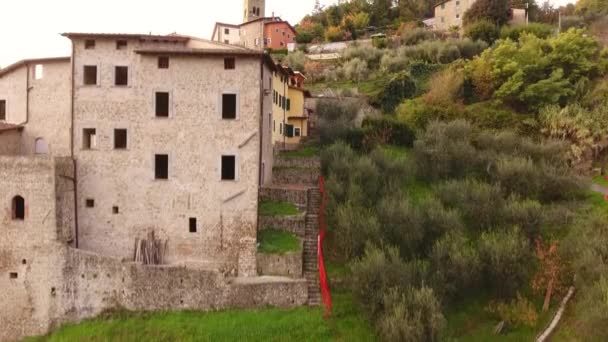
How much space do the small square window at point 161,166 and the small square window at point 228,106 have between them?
3278mm

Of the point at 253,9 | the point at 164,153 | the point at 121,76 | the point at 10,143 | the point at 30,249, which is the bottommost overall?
the point at 30,249

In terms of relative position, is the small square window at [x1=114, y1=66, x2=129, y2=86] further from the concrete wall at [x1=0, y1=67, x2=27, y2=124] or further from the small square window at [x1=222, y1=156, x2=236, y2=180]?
the small square window at [x1=222, y1=156, x2=236, y2=180]

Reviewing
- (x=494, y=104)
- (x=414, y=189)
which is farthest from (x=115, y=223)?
(x=494, y=104)

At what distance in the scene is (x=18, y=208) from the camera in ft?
70.0

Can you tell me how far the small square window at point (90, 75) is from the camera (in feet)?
73.0

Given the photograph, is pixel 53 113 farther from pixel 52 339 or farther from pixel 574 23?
pixel 574 23

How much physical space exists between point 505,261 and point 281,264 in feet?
30.2

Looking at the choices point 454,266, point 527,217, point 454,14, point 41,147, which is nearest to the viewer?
point 454,266

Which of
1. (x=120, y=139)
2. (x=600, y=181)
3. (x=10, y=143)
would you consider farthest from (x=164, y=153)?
(x=600, y=181)

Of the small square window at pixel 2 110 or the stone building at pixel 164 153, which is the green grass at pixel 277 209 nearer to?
the stone building at pixel 164 153

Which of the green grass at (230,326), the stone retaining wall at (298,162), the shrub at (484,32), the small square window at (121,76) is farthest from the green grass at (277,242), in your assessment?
the shrub at (484,32)

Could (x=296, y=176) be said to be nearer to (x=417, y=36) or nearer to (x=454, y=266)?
(x=454, y=266)

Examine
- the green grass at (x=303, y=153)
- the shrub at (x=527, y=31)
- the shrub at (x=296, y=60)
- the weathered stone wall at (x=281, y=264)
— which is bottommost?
the weathered stone wall at (x=281, y=264)

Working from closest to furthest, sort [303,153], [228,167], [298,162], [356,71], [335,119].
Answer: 1. [228,167]
2. [298,162]
3. [303,153]
4. [335,119]
5. [356,71]
